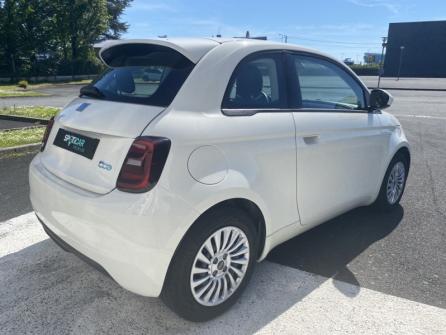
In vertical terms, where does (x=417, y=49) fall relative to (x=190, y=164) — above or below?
above

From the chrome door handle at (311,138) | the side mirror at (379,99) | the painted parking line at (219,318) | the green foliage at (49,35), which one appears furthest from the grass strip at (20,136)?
the green foliage at (49,35)

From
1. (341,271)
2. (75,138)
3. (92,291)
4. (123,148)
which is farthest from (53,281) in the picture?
(341,271)

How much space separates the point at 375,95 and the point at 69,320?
330 cm

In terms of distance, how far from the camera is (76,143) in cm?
253

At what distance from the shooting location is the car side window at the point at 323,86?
3008 mm

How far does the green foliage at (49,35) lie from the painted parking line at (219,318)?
36.9 meters

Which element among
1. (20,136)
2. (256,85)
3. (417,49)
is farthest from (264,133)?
(417,49)

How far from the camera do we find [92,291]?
9.17 feet

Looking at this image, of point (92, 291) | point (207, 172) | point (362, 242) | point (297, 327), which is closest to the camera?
point (207, 172)

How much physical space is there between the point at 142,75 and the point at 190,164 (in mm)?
827

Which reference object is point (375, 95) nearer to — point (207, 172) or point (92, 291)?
point (207, 172)

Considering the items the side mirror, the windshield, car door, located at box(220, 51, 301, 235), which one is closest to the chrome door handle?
car door, located at box(220, 51, 301, 235)

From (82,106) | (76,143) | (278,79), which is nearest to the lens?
(76,143)

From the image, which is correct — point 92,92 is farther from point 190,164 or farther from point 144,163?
point 190,164
